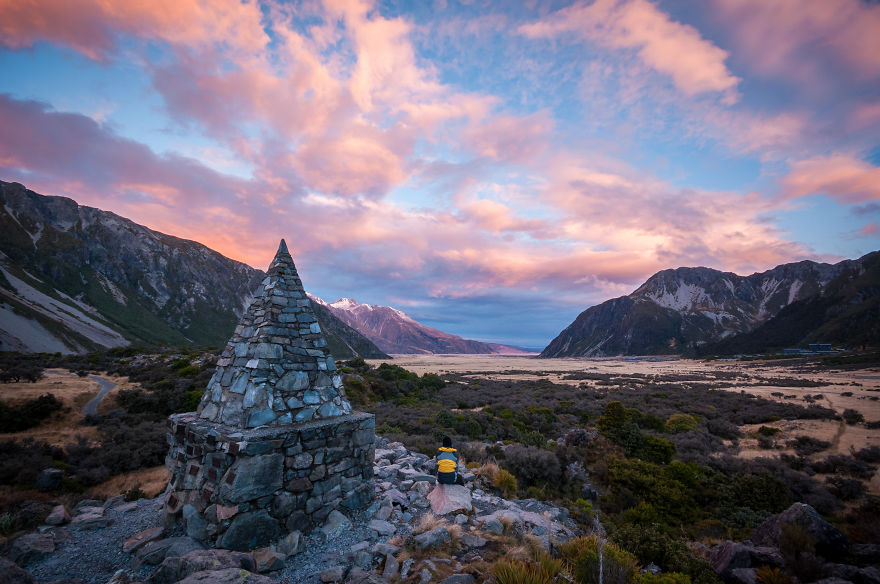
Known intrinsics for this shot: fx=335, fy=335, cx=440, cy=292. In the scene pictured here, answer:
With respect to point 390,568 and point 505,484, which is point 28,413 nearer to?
point 390,568

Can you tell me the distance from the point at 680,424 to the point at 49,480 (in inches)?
983

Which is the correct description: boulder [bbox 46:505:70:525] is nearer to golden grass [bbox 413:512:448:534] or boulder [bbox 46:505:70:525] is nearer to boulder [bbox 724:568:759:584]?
golden grass [bbox 413:512:448:534]

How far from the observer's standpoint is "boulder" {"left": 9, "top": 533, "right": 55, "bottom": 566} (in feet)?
16.4

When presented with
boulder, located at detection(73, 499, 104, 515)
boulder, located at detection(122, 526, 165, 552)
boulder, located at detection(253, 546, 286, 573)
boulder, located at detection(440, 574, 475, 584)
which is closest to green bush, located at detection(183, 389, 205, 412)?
boulder, located at detection(73, 499, 104, 515)

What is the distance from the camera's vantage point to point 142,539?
540cm

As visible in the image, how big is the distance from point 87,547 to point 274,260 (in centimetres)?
564

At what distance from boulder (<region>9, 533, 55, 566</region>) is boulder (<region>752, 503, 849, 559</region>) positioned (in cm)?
1296

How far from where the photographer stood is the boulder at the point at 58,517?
6.33m

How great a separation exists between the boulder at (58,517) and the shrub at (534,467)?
10757 millimetres

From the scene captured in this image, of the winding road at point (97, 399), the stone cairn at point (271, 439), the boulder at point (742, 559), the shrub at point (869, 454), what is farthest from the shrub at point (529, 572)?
the winding road at point (97, 399)

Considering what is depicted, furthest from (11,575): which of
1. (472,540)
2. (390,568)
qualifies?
(472,540)

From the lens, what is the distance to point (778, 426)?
60.1 feet

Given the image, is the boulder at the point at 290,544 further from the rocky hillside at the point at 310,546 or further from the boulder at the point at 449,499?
the boulder at the point at 449,499

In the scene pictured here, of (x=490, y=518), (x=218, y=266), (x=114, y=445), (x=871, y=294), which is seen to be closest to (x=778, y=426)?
(x=490, y=518)
